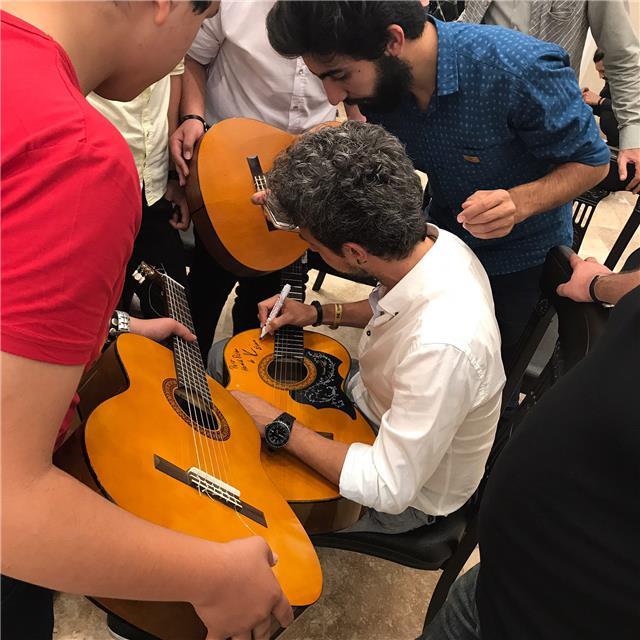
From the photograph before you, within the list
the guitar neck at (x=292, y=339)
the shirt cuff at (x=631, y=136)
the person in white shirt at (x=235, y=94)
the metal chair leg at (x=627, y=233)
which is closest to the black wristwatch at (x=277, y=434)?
the guitar neck at (x=292, y=339)

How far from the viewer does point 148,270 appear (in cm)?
153

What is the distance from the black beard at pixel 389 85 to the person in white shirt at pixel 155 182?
61 cm

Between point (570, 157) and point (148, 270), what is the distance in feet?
4.15

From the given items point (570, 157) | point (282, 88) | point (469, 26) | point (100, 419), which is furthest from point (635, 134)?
point (100, 419)

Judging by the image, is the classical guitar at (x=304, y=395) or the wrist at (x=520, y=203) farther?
the wrist at (x=520, y=203)

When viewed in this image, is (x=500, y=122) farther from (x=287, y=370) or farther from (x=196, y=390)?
(x=196, y=390)

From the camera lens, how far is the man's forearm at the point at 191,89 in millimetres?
1918

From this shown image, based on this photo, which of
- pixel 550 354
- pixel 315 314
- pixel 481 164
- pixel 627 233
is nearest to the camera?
pixel 481 164

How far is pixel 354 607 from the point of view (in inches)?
69.4

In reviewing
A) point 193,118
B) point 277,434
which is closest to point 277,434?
point 277,434

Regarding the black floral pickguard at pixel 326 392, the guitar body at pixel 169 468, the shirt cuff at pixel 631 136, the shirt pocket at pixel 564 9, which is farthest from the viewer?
the shirt cuff at pixel 631 136

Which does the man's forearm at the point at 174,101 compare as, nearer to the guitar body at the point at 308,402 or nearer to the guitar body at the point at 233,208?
the guitar body at the point at 233,208

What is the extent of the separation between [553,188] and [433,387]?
820mm

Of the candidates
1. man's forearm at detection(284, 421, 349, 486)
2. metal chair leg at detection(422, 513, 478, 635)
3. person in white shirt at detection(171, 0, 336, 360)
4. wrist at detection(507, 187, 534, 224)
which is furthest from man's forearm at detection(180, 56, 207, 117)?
metal chair leg at detection(422, 513, 478, 635)
